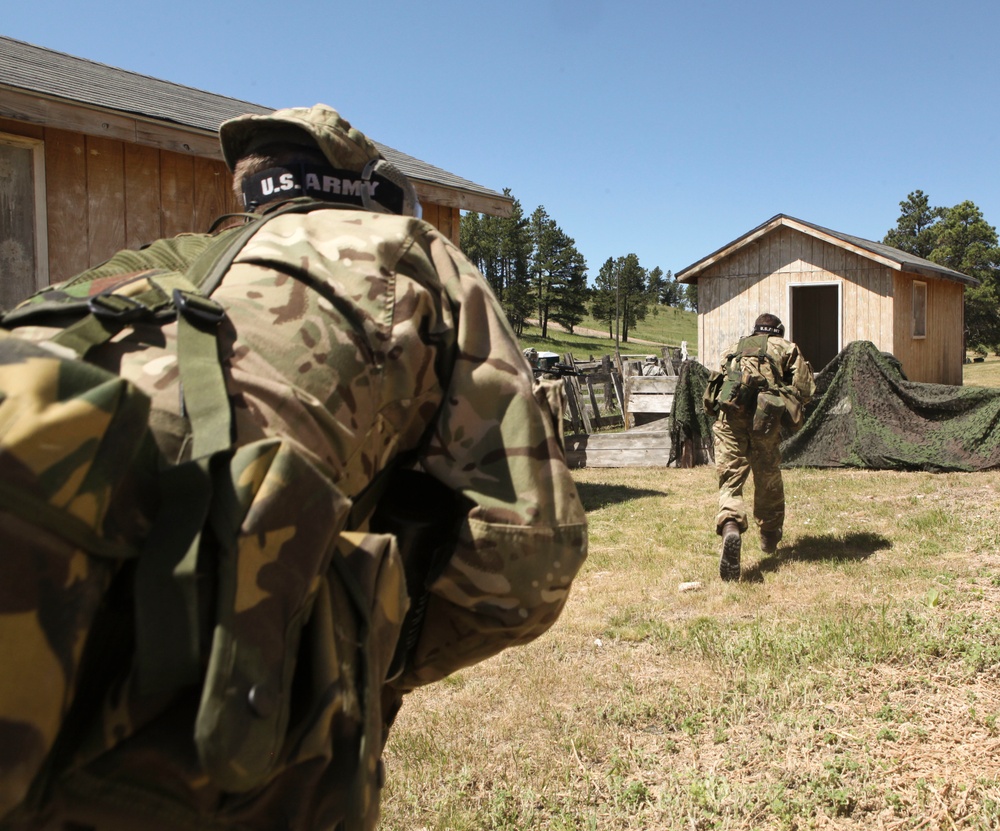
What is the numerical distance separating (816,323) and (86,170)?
18.0 m

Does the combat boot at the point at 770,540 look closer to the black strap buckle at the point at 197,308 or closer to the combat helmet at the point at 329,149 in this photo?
the combat helmet at the point at 329,149

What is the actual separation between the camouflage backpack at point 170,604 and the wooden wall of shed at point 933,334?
15.7m

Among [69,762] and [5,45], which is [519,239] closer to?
[5,45]

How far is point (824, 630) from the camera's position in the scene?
5070mm

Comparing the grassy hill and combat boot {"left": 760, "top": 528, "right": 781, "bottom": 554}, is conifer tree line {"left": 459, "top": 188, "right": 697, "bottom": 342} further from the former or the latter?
combat boot {"left": 760, "top": 528, "right": 781, "bottom": 554}

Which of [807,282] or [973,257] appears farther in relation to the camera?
[973,257]

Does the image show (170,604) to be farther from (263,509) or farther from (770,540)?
(770,540)

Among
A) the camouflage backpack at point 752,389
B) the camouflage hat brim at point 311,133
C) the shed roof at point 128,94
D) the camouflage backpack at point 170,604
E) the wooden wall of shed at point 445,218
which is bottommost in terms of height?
the camouflage backpack at point 170,604

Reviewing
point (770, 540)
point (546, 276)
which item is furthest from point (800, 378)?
point (546, 276)

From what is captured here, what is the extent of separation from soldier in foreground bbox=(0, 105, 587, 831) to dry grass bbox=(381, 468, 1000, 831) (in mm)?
2127

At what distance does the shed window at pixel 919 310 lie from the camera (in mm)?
16469

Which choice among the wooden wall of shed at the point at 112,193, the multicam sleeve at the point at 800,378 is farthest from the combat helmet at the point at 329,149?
the multicam sleeve at the point at 800,378

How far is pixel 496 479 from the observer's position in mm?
1469

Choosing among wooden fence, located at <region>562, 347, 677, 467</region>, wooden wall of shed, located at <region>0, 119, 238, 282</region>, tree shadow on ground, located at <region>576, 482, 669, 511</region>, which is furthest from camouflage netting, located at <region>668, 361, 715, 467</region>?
wooden wall of shed, located at <region>0, 119, 238, 282</region>
